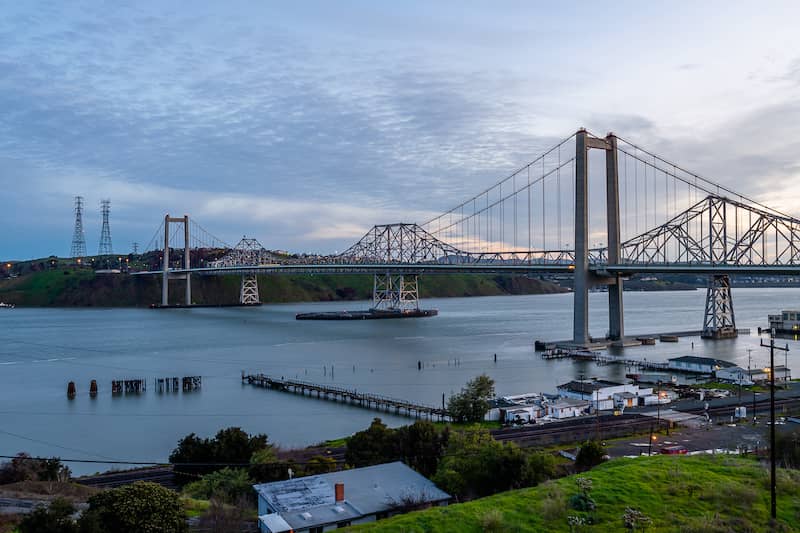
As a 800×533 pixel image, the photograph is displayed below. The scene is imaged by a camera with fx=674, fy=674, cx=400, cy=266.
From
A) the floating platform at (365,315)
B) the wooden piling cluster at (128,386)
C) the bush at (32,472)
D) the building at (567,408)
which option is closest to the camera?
the bush at (32,472)

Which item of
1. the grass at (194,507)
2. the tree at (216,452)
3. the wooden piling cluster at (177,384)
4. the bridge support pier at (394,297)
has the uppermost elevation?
the bridge support pier at (394,297)

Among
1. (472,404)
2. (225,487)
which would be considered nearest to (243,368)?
(472,404)

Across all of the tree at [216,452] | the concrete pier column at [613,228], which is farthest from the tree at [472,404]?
the concrete pier column at [613,228]

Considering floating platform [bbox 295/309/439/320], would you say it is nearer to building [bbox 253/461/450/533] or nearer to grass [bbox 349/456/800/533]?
building [bbox 253/461/450/533]

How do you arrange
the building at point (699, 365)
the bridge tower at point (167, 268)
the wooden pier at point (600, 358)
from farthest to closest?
the bridge tower at point (167, 268) < the wooden pier at point (600, 358) < the building at point (699, 365)

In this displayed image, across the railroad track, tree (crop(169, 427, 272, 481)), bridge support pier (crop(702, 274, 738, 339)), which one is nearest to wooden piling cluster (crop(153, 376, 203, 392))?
the railroad track

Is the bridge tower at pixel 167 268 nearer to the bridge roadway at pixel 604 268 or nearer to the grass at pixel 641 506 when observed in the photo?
the bridge roadway at pixel 604 268

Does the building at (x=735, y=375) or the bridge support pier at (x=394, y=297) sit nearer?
the building at (x=735, y=375)
